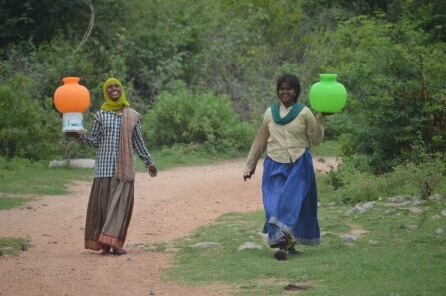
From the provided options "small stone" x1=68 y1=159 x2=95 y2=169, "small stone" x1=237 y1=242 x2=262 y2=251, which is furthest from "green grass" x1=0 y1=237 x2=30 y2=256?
"small stone" x1=68 y1=159 x2=95 y2=169

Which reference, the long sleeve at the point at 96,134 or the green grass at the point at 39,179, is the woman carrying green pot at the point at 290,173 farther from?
the green grass at the point at 39,179

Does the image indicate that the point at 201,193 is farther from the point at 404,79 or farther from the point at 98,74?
the point at 98,74

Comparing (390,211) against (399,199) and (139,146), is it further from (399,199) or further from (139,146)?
(139,146)

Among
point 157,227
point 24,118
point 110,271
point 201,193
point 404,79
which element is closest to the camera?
point 110,271

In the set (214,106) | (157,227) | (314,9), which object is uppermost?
(314,9)

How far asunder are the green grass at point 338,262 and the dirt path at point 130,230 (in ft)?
1.15

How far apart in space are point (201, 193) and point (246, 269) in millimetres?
6965

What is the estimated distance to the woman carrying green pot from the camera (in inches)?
343

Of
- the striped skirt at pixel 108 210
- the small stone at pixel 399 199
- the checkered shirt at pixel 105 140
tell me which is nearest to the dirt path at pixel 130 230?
the striped skirt at pixel 108 210

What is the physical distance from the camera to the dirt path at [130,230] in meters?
7.78

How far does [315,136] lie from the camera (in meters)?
8.79

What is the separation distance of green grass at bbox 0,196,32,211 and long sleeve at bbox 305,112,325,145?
18.6 feet

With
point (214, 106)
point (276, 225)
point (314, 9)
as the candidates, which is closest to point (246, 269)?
point (276, 225)

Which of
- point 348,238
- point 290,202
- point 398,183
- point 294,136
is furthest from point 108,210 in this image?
point 398,183
